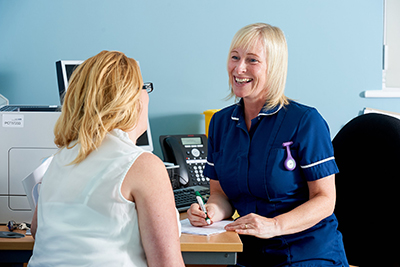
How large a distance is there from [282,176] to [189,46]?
4.42 feet

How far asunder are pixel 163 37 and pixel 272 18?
2.22ft

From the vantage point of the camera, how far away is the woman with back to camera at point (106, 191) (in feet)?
3.01

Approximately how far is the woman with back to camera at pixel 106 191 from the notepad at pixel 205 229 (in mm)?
295

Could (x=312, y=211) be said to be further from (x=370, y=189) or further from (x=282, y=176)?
(x=370, y=189)

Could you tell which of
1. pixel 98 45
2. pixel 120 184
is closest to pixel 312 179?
pixel 120 184

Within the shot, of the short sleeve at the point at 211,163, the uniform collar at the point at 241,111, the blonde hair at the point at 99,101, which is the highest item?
the blonde hair at the point at 99,101

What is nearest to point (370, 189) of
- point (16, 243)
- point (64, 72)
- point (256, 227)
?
point (256, 227)

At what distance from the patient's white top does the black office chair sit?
0.82 m

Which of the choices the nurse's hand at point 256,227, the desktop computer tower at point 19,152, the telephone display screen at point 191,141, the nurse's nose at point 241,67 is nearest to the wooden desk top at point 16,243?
the desktop computer tower at point 19,152

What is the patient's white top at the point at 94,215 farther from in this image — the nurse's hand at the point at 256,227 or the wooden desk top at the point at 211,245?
the nurse's hand at the point at 256,227

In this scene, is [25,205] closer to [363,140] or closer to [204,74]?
[363,140]

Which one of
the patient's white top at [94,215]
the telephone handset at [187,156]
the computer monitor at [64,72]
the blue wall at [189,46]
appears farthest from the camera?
the blue wall at [189,46]

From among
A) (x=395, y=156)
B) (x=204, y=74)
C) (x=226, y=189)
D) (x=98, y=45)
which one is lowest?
(x=226, y=189)

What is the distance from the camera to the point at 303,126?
1.36 meters
